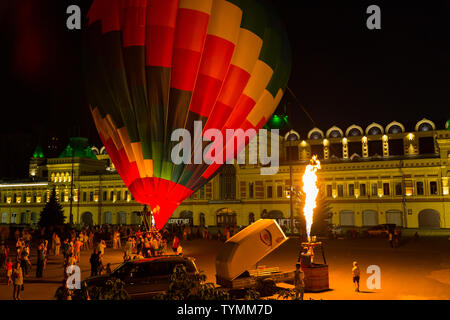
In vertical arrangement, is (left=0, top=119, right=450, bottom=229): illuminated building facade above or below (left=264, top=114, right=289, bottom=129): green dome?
below

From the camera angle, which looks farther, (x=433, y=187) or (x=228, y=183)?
(x=228, y=183)

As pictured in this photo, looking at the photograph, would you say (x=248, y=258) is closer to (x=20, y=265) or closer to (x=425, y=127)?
(x=20, y=265)

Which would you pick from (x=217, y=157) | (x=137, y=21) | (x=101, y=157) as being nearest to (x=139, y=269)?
(x=217, y=157)

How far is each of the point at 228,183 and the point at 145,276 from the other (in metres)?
42.6

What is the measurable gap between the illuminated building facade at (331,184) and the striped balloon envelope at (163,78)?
23.0 metres

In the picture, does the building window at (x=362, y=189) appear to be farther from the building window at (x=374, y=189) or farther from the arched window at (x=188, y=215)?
the arched window at (x=188, y=215)

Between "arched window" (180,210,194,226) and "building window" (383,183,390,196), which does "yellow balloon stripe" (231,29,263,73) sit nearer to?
"building window" (383,183,390,196)

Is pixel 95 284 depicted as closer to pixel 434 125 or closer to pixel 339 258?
pixel 339 258

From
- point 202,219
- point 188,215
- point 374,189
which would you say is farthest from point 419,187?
point 188,215

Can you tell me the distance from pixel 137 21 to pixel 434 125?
1832 inches

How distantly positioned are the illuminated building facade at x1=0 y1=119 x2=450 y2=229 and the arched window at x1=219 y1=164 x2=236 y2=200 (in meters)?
0.14

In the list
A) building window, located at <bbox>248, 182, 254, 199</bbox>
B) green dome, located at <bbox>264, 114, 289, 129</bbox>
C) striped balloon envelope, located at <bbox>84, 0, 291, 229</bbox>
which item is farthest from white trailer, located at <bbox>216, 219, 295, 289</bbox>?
green dome, located at <bbox>264, 114, 289, 129</bbox>

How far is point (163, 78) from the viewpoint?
44.1ft

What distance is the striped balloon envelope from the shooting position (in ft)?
43.9
